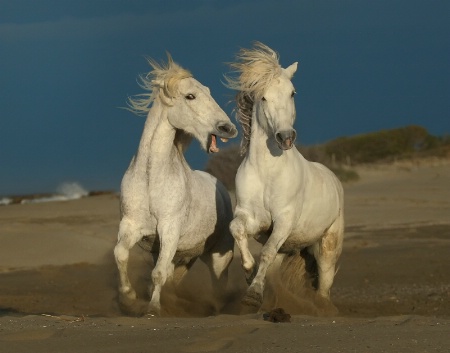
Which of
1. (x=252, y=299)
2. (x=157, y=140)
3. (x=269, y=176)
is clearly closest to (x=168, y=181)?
(x=157, y=140)

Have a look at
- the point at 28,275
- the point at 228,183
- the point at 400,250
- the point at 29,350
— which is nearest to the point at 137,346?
the point at 29,350

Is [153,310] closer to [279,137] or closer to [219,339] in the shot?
[279,137]

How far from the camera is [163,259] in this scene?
32.1 feet

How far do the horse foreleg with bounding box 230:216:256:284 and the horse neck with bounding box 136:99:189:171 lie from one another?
0.88 meters

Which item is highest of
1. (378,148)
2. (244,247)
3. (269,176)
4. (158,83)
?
(378,148)

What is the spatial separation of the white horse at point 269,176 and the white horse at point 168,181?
401 mm

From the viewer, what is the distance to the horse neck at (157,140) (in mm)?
10195

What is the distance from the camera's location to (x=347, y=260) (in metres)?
15.8

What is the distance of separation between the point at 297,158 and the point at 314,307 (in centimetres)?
147

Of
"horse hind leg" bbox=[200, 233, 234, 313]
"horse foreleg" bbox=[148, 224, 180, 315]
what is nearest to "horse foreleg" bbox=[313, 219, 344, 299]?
"horse hind leg" bbox=[200, 233, 234, 313]

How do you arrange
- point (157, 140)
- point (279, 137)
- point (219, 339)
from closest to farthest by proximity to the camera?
point (219, 339), point (279, 137), point (157, 140)

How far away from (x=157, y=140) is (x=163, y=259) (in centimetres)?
114

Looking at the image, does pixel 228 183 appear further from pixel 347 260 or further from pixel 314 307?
pixel 314 307

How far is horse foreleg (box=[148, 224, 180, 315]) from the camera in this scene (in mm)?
9617
